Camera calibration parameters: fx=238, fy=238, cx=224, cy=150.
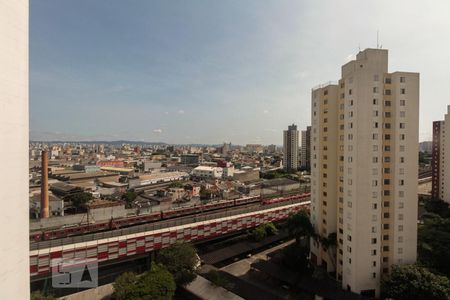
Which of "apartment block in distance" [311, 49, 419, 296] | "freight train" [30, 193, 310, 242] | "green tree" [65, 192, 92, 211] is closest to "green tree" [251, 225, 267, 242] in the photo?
"apartment block in distance" [311, 49, 419, 296]

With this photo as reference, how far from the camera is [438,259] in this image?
21.2 meters

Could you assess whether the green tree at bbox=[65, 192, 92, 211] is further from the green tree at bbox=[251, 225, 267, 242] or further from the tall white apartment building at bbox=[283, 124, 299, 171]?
the tall white apartment building at bbox=[283, 124, 299, 171]

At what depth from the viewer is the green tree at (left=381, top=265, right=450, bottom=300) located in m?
16.0

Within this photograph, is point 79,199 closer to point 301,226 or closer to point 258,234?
point 258,234

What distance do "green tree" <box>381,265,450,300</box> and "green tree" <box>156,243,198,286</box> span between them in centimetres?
1504

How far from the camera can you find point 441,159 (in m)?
44.4

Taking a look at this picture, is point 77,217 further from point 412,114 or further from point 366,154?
point 412,114

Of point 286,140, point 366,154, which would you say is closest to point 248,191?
point 366,154

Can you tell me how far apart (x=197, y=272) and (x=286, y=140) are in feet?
286

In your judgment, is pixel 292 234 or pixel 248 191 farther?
pixel 248 191

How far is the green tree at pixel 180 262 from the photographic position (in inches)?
773
